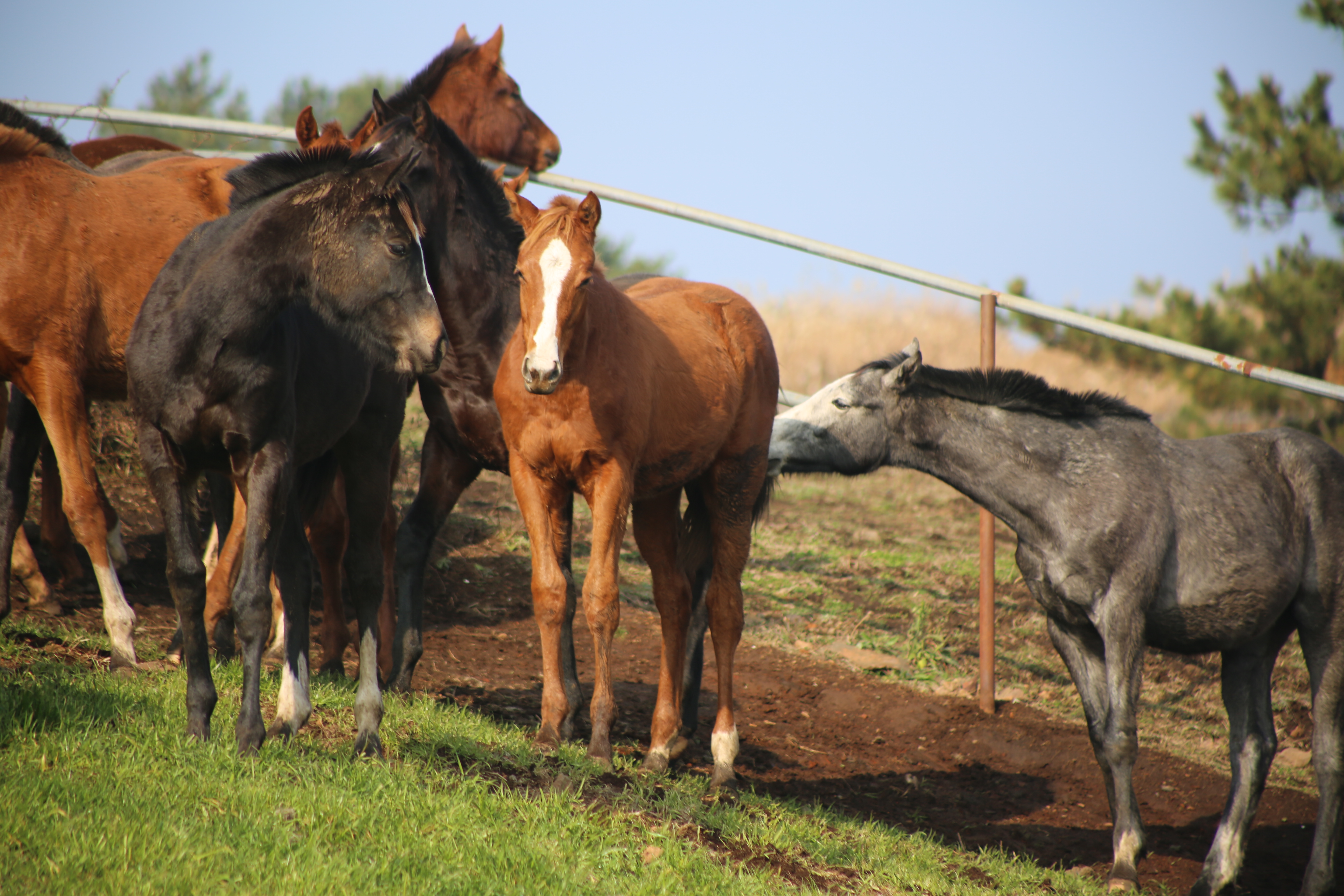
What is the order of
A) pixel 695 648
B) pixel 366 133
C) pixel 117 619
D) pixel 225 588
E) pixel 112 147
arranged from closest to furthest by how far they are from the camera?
1. pixel 117 619
2. pixel 225 588
3. pixel 366 133
4. pixel 695 648
5. pixel 112 147

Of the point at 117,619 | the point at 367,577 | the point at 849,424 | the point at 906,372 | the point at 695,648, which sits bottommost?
the point at 695,648

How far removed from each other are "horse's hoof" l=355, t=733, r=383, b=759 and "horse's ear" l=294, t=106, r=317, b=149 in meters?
2.95

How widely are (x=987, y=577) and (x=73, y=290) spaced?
18.5ft

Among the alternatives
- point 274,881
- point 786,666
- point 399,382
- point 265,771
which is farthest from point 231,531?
point 786,666

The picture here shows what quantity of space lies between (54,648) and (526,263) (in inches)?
118

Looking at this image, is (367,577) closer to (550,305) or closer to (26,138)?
(550,305)

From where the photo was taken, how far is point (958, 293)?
701 centimetres

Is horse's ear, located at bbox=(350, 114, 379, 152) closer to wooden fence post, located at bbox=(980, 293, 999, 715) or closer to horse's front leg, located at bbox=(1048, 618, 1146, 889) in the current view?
→ wooden fence post, located at bbox=(980, 293, 999, 715)

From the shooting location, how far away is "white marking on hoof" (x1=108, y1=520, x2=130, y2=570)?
6359mm

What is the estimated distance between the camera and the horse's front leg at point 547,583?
4637mm

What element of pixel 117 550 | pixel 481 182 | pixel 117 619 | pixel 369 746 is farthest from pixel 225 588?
pixel 481 182

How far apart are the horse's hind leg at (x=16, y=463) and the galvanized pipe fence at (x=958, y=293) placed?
8.93 feet

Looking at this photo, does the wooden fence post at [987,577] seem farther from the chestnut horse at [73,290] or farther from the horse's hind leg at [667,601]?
the chestnut horse at [73,290]

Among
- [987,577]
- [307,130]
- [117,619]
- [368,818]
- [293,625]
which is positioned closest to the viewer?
[368,818]
